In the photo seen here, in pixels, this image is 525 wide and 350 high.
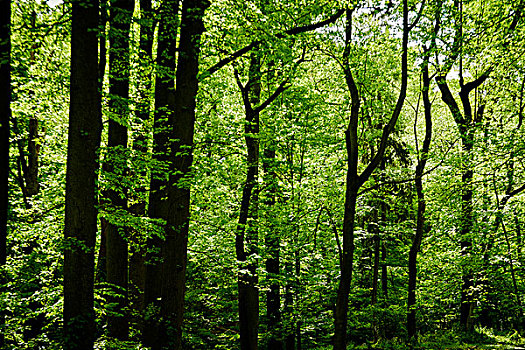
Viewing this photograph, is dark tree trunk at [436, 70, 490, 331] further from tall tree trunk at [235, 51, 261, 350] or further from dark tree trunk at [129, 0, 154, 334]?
dark tree trunk at [129, 0, 154, 334]

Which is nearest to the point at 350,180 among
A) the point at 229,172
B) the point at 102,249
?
the point at 229,172

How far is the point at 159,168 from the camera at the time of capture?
7.21m

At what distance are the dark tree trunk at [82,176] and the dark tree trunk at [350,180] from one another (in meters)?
4.93

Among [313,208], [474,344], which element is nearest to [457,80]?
[313,208]

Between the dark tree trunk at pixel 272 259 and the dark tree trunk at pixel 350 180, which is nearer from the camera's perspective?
the dark tree trunk at pixel 350 180

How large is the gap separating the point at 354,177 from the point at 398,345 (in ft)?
22.4

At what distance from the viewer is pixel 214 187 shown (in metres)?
11.5

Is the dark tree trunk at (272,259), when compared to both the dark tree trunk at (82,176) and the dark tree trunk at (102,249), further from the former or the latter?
the dark tree trunk at (82,176)

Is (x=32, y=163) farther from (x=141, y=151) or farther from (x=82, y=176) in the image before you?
(x=82, y=176)

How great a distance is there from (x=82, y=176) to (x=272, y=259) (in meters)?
8.00

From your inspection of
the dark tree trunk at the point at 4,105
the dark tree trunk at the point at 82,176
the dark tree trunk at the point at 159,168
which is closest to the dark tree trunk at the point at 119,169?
the dark tree trunk at the point at 159,168

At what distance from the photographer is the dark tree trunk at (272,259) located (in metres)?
11.3

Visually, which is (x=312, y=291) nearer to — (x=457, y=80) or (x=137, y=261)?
(x=137, y=261)

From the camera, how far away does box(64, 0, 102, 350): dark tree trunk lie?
506 centimetres
